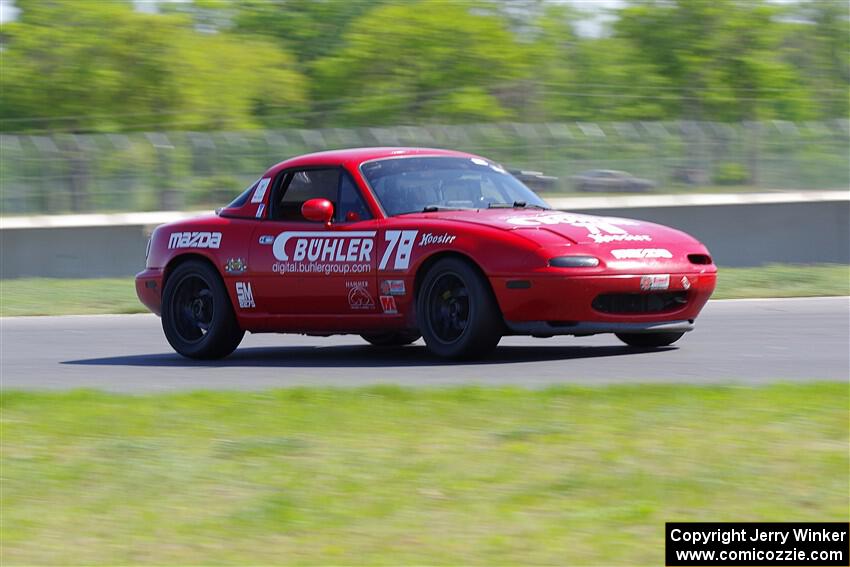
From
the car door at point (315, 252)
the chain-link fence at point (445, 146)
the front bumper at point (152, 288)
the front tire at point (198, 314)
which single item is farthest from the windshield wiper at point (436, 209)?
the chain-link fence at point (445, 146)

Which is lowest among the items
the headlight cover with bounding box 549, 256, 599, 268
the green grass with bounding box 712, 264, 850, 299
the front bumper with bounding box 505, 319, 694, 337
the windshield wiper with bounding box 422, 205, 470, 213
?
the green grass with bounding box 712, 264, 850, 299

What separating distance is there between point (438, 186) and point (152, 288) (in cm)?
253

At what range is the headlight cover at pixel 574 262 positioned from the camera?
889cm

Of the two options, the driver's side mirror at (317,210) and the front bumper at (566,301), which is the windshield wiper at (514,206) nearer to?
the driver's side mirror at (317,210)

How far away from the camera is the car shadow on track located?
975cm

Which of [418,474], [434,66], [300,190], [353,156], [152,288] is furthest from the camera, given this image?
[434,66]

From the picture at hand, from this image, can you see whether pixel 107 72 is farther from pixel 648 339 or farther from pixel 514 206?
pixel 648 339

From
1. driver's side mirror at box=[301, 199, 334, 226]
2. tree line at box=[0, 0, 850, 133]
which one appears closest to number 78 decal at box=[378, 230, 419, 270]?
driver's side mirror at box=[301, 199, 334, 226]

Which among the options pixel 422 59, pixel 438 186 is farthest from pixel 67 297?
pixel 422 59

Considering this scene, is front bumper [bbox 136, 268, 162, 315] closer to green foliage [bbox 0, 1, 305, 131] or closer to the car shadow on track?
the car shadow on track

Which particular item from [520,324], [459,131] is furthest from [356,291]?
[459,131]

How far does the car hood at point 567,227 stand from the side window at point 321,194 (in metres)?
0.71

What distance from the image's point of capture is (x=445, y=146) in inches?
824

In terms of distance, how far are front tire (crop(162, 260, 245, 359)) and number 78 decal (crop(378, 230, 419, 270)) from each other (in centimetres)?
161
